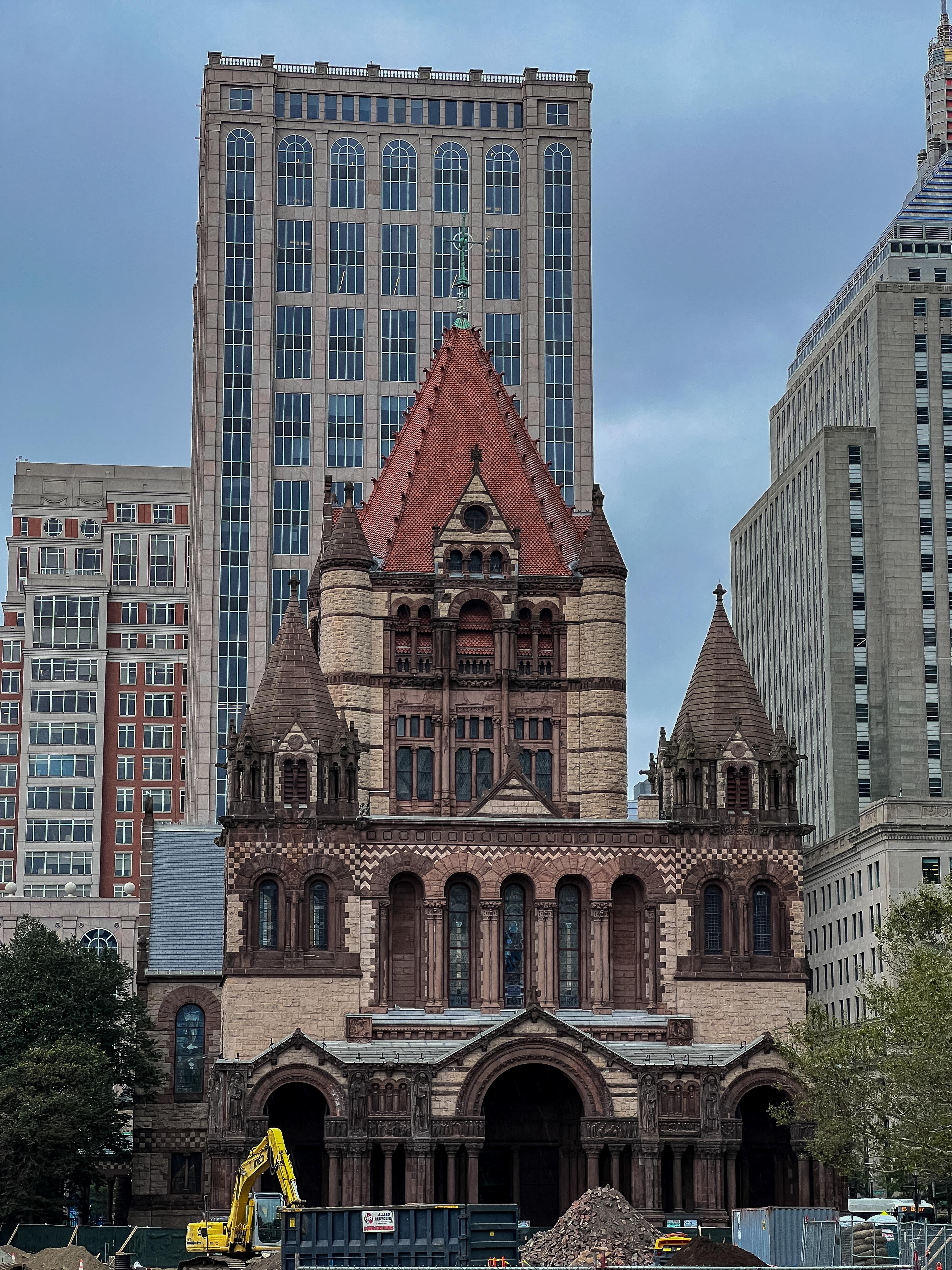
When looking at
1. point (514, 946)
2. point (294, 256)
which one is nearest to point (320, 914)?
point (514, 946)

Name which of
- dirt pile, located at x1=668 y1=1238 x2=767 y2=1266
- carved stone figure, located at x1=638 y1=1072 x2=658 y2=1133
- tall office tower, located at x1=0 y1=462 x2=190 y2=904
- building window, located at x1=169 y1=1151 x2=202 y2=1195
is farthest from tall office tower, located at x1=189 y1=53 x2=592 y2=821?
dirt pile, located at x1=668 y1=1238 x2=767 y2=1266

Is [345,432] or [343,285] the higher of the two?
[343,285]

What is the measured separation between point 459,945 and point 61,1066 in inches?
665

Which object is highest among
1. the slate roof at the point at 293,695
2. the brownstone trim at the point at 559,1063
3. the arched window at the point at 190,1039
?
the slate roof at the point at 293,695

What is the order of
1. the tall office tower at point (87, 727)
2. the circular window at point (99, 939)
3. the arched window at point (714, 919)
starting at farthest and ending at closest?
the tall office tower at point (87, 727) → the circular window at point (99, 939) → the arched window at point (714, 919)

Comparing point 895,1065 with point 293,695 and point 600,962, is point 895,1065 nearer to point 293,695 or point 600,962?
point 600,962

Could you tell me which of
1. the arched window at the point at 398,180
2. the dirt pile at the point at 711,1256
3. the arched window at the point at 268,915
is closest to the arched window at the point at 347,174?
the arched window at the point at 398,180

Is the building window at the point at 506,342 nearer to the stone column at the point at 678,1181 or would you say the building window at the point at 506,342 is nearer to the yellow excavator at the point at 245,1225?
the stone column at the point at 678,1181

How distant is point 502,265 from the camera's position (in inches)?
6393

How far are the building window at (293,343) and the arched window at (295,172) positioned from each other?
795 cm

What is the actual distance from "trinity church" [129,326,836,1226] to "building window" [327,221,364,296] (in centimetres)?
6030

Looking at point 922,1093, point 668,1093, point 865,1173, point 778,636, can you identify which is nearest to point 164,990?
point 668,1093

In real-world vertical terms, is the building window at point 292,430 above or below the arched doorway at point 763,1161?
above

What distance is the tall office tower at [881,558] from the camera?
6516 inches
